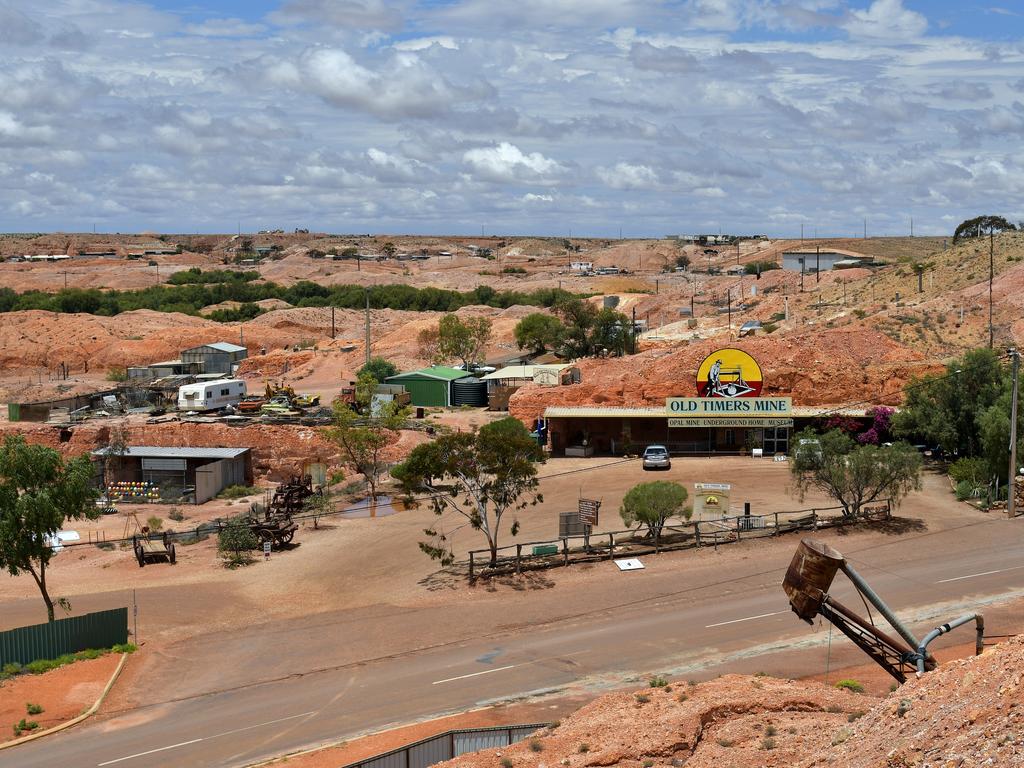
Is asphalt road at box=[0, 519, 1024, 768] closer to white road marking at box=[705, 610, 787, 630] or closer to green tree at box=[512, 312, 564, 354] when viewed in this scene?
white road marking at box=[705, 610, 787, 630]

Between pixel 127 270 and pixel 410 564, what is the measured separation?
16618 cm

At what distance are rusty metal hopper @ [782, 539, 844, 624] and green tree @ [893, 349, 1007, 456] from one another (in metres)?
31.1

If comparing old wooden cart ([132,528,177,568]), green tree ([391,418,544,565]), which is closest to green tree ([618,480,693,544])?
green tree ([391,418,544,565])

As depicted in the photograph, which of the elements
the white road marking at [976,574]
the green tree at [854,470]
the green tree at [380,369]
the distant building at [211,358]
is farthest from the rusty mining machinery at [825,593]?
the distant building at [211,358]

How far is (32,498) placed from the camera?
102 feet

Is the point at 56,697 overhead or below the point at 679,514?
below

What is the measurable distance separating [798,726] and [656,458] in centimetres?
3205

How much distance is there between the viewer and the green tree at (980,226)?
374 feet

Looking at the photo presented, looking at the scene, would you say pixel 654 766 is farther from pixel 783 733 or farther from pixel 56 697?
pixel 56 697

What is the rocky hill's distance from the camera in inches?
524

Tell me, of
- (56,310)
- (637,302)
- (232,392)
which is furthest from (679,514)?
(56,310)

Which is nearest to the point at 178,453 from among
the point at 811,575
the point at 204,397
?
the point at 204,397

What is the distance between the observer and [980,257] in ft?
307

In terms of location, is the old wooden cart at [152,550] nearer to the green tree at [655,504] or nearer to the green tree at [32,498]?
the green tree at [32,498]
